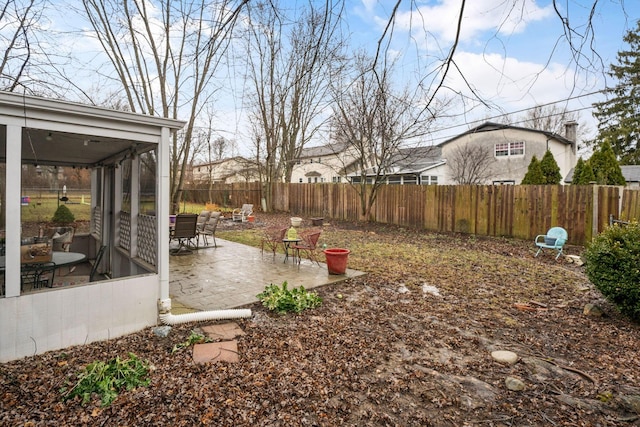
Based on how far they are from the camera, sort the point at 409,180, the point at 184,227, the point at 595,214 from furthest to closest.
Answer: the point at 409,180
the point at 595,214
the point at 184,227

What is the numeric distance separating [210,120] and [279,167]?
8.86 metres

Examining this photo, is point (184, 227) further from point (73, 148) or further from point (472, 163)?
point (472, 163)

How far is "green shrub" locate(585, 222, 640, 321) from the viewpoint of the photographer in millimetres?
3938

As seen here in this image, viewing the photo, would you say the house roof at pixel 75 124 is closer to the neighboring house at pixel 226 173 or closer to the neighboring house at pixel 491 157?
the neighboring house at pixel 491 157

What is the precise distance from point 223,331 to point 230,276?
89.0 inches

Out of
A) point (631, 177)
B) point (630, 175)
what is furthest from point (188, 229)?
point (630, 175)

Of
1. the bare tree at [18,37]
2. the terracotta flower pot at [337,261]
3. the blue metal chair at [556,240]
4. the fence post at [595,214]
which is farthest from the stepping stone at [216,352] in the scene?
the fence post at [595,214]

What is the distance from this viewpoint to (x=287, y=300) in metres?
4.43

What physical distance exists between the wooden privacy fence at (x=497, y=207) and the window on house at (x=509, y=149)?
10383mm

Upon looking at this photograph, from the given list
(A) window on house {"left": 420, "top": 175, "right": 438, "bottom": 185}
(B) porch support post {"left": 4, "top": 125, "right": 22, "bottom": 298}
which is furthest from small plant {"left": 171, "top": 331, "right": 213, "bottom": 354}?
(A) window on house {"left": 420, "top": 175, "right": 438, "bottom": 185}

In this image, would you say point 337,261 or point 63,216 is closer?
point 337,261

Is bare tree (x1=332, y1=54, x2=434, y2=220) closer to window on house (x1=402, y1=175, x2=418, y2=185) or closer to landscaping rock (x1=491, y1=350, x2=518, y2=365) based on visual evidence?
window on house (x1=402, y1=175, x2=418, y2=185)

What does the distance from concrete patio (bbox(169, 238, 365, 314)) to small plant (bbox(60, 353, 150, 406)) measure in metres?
1.56

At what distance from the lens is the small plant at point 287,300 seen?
439 cm
